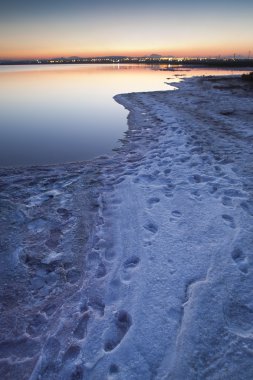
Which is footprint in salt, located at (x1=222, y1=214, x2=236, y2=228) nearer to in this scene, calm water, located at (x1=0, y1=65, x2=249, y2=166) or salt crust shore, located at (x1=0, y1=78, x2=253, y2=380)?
salt crust shore, located at (x1=0, y1=78, x2=253, y2=380)

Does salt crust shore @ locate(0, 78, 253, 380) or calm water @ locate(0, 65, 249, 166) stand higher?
calm water @ locate(0, 65, 249, 166)

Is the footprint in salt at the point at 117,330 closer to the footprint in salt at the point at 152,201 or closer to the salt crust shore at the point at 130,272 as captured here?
the salt crust shore at the point at 130,272

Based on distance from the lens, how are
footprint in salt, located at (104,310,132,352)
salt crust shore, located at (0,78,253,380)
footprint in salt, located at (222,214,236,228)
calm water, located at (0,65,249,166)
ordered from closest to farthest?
salt crust shore, located at (0,78,253,380) → footprint in salt, located at (104,310,132,352) → footprint in salt, located at (222,214,236,228) → calm water, located at (0,65,249,166)

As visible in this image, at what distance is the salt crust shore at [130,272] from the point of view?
2447 millimetres

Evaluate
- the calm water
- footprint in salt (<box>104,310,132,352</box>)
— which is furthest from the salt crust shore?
the calm water

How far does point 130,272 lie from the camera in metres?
3.41

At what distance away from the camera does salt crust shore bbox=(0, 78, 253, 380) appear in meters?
2.45

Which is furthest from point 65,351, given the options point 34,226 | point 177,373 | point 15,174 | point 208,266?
point 15,174

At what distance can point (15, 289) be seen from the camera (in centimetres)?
331

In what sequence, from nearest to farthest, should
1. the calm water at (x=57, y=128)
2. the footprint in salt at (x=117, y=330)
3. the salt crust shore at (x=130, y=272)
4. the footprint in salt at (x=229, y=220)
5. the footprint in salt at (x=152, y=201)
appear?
1. the salt crust shore at (x=130, y=272)
2. the footprint in salt at (x=117, y=330)
3. the footprint in salt at (x=229, y=220)
4. the footprint in salt at (x=152, y=201)
5. the calm water at (x=57, y=128)

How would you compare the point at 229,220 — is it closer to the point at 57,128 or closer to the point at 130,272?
the point at 130,272

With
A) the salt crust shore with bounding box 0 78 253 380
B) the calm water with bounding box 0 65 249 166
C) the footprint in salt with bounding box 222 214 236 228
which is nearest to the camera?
the salt crust shore with bounding box 0 78 253 380

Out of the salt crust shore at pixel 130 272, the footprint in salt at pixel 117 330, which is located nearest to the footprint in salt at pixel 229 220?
the salt crust shore at pixel 130 272

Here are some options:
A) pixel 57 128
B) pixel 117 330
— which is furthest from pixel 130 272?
pixel 57 128
